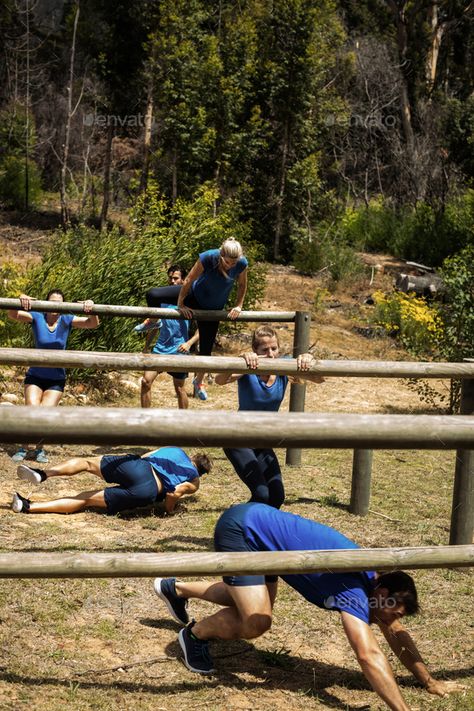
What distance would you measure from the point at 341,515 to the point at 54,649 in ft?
10.1

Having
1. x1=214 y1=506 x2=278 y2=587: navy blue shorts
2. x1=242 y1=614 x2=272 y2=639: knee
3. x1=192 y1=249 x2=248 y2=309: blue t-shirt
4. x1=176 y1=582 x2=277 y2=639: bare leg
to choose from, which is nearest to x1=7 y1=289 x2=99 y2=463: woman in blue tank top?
x1=192 y1=249 x2=248 y2=309: blue t-shirt

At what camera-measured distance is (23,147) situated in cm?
2736

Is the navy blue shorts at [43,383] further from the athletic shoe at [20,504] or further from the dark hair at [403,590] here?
the dark hair at [403,590]

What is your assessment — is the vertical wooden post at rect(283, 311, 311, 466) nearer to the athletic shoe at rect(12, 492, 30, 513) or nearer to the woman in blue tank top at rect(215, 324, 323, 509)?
the woman in blue tank top at rect(215, 324, 323, 509)

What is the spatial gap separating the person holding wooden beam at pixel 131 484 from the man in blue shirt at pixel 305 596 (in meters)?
2.03

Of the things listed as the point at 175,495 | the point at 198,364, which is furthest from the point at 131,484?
the point at 198,364

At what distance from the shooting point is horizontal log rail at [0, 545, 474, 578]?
9.98 feet

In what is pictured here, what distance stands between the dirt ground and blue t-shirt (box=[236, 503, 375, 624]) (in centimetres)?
45

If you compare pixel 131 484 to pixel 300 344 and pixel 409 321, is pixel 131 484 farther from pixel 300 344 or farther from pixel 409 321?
pixel 409 321

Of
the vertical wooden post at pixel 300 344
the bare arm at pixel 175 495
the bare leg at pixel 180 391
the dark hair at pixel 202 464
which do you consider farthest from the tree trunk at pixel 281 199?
the bare arm at pixel 175 495

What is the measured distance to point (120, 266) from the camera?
1109 cm

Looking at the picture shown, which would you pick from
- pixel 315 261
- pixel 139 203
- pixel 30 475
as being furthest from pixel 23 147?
pixel 30 475

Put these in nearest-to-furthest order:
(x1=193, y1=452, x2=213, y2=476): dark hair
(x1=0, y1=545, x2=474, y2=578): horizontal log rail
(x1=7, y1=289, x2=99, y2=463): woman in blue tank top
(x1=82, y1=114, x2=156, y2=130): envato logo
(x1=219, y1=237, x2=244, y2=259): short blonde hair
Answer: (x1=0, y1=545, x2=474, y2=578): horizontal log rail < (x1=193, y1=452, x2=213, y2=476): dark hair < (x1=219, y1=237, x2=244, y2=259): short blonde hair < (x1=7, y1=289, x2=99, y2=463): woman in blue tank top < (x1=82, y1=114, x2=156, y2=130): envato logo

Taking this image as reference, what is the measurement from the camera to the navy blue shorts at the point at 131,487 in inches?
239
